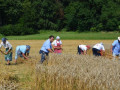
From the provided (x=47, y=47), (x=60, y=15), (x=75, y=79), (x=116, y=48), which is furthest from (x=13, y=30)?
(x=75, y=79)

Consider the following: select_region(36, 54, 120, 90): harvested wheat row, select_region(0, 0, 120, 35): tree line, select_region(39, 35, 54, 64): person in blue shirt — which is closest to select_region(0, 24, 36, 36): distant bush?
select_region(0, 0, 120, 35): tree line

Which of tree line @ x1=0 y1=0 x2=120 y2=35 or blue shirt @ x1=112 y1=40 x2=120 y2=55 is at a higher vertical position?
tree line @ x1=0 y1=0 x2=120 y2=35

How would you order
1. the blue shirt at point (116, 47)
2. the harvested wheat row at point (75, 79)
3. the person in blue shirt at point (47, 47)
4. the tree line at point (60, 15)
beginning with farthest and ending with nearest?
the tree line at point (60, 15) < the blue shirt at point (116, 47) < the person in blue shirt at point (47, 47) < the harvested wheat row at point (75, 79)

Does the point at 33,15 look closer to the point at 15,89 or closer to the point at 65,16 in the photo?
the point at 65,16

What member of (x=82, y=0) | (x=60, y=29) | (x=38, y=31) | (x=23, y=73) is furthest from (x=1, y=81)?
(x=82, y=0)

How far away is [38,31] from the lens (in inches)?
2018

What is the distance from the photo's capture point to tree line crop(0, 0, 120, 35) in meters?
50.7

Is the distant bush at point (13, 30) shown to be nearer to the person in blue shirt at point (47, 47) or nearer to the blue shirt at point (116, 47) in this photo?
the person in blue shirt at point (47, 47)

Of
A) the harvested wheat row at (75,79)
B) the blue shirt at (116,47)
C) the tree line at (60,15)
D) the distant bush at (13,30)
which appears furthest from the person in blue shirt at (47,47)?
the tree line at (60,15)

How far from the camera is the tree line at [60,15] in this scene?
5072cm

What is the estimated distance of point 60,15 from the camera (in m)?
57.0

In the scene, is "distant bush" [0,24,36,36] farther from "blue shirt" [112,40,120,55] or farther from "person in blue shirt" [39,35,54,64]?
"blue shirt" [112,40,120,55]

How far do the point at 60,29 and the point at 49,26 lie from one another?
3.27 metres

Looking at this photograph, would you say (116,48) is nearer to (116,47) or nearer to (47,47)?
(116,47)
